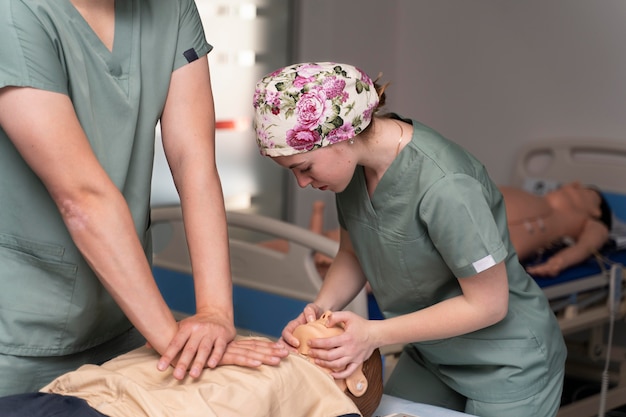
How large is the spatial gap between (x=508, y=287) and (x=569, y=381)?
2393 millimetres

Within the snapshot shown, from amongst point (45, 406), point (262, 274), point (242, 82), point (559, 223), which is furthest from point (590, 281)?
point (45, 406)

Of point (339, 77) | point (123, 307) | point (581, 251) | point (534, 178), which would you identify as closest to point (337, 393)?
point (123, 307)

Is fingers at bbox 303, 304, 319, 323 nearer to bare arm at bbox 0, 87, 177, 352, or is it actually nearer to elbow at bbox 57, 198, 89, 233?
bare arm at bbox 0, 87, 177, 352

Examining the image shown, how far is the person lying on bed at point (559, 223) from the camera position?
11.1 ft

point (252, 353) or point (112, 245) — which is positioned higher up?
point (112, 245)

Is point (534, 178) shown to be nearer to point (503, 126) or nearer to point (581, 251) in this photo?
point (503, 126)

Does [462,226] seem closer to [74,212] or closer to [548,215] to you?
[74,212]

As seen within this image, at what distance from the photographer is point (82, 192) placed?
132 cm

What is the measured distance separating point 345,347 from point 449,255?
9.4 inches

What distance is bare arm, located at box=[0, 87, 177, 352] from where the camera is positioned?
→ 1290 mm

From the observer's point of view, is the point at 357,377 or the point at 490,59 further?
the point at 490,59

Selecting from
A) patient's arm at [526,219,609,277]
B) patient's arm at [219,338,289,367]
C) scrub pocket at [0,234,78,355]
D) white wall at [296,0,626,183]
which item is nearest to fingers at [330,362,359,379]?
patient's arm at [219,338,289,367]

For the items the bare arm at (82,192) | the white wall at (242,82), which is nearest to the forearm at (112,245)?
the bare arm at (82,192)

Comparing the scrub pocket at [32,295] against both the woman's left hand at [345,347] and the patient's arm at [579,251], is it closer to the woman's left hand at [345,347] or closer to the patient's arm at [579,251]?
the woman's left hand at [345,347]
